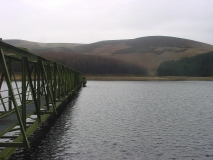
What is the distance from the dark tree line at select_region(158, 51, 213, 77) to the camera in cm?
12875

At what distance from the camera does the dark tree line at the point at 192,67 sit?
129m

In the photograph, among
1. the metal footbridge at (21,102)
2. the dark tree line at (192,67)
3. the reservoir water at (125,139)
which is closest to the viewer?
the metal footbridge at (21,102)

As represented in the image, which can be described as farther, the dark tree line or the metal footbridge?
the dark tree line

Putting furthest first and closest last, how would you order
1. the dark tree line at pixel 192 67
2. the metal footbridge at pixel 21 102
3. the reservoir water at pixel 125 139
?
the dark tree line at pixel 192 67, the reservoir water at pixel 125 139, the metal footbridge at pixel 21 102

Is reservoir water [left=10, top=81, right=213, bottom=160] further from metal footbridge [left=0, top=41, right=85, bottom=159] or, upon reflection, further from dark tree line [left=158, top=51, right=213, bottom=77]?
dark tree line [left=158, top=51, right=213, bottom=77]

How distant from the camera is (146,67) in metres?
167

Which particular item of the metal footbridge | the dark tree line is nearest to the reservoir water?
the metal footbridge

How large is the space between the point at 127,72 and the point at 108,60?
13.5 meters

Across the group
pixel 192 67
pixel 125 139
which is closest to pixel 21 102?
pixel 125 139

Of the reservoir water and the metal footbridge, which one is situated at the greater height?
the metal footbridge

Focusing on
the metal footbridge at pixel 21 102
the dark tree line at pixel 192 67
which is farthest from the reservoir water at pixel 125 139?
the dark tree line at pixel 192 67

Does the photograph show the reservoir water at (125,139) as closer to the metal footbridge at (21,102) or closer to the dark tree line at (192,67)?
the metal footbridge at (21,102)

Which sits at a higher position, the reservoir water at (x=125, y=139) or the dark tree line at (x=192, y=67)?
the dark tree line at (x=192, y=67)

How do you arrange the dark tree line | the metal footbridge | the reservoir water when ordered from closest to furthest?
the metal footbridge → the reservoir water → the dark tree line
